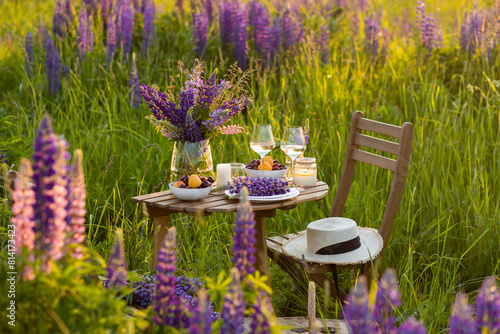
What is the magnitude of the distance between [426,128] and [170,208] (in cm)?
282

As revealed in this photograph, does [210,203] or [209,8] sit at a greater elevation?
[209,8]

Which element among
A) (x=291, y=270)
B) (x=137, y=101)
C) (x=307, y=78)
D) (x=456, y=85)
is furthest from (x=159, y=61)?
(x=291, y=270)

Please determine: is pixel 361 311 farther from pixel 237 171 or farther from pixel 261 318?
pixel 237 171

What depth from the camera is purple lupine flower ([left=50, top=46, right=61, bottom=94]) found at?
537cm

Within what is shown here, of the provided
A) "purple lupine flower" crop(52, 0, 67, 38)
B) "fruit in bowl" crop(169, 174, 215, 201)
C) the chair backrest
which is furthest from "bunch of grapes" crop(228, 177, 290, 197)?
"purple lupine flower" crop(52, 0, 67, 38)

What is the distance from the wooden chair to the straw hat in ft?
0.16

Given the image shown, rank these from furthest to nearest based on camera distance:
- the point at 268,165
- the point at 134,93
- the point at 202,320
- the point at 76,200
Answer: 1. the point at 134,93
2. the point at 268,165
3. the point at 76,200
4. the point at 202,320

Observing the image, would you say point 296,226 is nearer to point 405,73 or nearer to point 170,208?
point 170,208

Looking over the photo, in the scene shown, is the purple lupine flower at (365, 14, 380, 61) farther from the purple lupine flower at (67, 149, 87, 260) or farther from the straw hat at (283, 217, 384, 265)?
the purple lupine flower at (67, 149, 87, 260)

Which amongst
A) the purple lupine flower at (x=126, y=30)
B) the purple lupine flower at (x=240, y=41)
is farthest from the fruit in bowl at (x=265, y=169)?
the purple lupine flower at (x=126, y=30)

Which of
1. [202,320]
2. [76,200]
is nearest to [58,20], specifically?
[76,200]

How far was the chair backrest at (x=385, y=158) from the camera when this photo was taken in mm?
3209

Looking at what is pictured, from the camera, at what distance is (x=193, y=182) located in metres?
2.85

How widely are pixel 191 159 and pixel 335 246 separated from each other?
0.90 meters
